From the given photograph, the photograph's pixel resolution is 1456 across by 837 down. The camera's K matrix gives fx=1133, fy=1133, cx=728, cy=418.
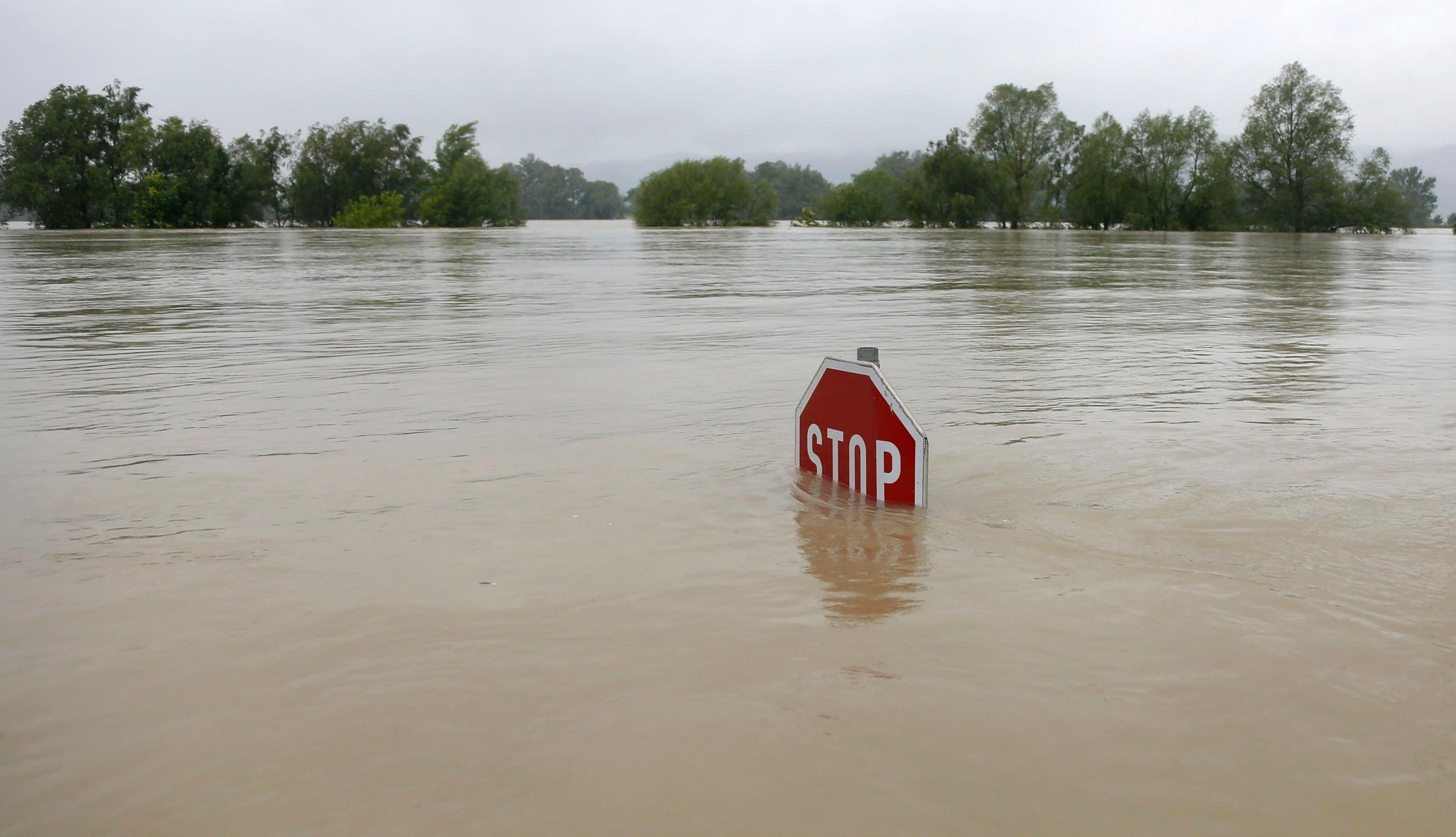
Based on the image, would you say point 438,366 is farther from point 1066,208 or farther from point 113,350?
point 1066,208

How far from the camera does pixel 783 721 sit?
2.98 m

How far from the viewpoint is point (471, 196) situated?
10681cm

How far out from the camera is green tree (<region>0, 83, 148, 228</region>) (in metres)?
89.4

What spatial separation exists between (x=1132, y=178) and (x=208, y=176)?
73524mm

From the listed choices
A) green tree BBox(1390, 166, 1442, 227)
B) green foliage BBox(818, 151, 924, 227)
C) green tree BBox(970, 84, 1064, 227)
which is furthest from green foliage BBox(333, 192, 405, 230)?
green tree BBox(1390, 166, 1442, 227)

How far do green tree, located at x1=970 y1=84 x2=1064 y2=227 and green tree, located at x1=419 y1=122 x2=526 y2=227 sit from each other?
45.5 m

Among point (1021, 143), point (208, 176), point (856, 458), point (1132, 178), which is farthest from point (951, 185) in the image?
point (856, 458)

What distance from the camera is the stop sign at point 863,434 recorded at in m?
5.08

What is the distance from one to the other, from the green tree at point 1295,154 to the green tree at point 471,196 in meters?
65.1

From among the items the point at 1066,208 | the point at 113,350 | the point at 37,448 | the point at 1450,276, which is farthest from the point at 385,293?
the point at 1066,208

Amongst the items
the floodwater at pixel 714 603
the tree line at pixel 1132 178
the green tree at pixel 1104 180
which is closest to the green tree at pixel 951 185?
the tree line at pixel 1132 178

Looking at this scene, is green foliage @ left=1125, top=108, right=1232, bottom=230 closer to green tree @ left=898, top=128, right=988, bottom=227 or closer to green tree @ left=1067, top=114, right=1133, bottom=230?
green tree @ left=1067, top=114, right=1133, bottom=230

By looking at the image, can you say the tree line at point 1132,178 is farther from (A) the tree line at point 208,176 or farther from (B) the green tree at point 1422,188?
(B) the green tree at point 1422,188

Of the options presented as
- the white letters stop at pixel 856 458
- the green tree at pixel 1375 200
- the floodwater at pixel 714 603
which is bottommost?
the floodwater at pixel 714 603
